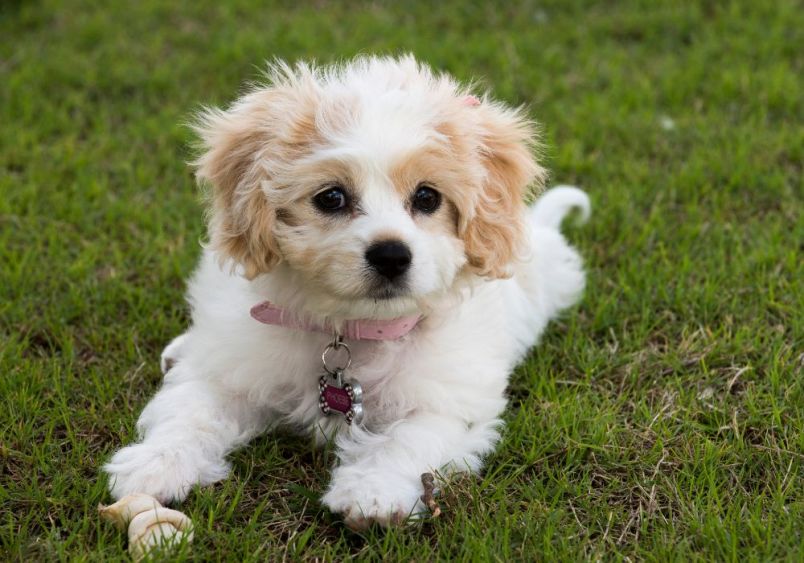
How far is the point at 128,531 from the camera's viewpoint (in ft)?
10.1

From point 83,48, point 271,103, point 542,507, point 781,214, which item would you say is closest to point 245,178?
point 271,103

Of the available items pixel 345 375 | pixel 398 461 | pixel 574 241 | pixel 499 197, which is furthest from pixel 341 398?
pixel 574 241

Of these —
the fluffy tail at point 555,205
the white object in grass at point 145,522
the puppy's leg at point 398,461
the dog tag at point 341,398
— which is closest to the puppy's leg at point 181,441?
the white object in grass at point 145,522

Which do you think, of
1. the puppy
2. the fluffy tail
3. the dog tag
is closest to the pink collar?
the puppy

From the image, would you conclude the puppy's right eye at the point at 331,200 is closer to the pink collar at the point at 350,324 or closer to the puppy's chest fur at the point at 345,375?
the pink collar at the point at 350,324

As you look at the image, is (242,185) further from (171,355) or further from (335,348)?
(171,355)

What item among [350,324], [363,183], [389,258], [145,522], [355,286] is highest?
[363,183]

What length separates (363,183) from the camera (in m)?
3.34

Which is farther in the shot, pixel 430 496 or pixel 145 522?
pixel 430 496

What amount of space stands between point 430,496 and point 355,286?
76 centimetres

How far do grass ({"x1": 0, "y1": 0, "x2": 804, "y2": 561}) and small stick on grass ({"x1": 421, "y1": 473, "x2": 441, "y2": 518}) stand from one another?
0.06 metres

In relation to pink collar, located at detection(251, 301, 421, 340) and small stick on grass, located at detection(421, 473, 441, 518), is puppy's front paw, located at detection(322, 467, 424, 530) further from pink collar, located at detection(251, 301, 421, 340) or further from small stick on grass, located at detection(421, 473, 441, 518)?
pink collar, located at detection(251, 301, 421, 340)

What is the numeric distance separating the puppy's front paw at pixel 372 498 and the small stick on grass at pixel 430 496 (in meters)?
0.03

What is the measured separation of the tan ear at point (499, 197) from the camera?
11.9 feet
